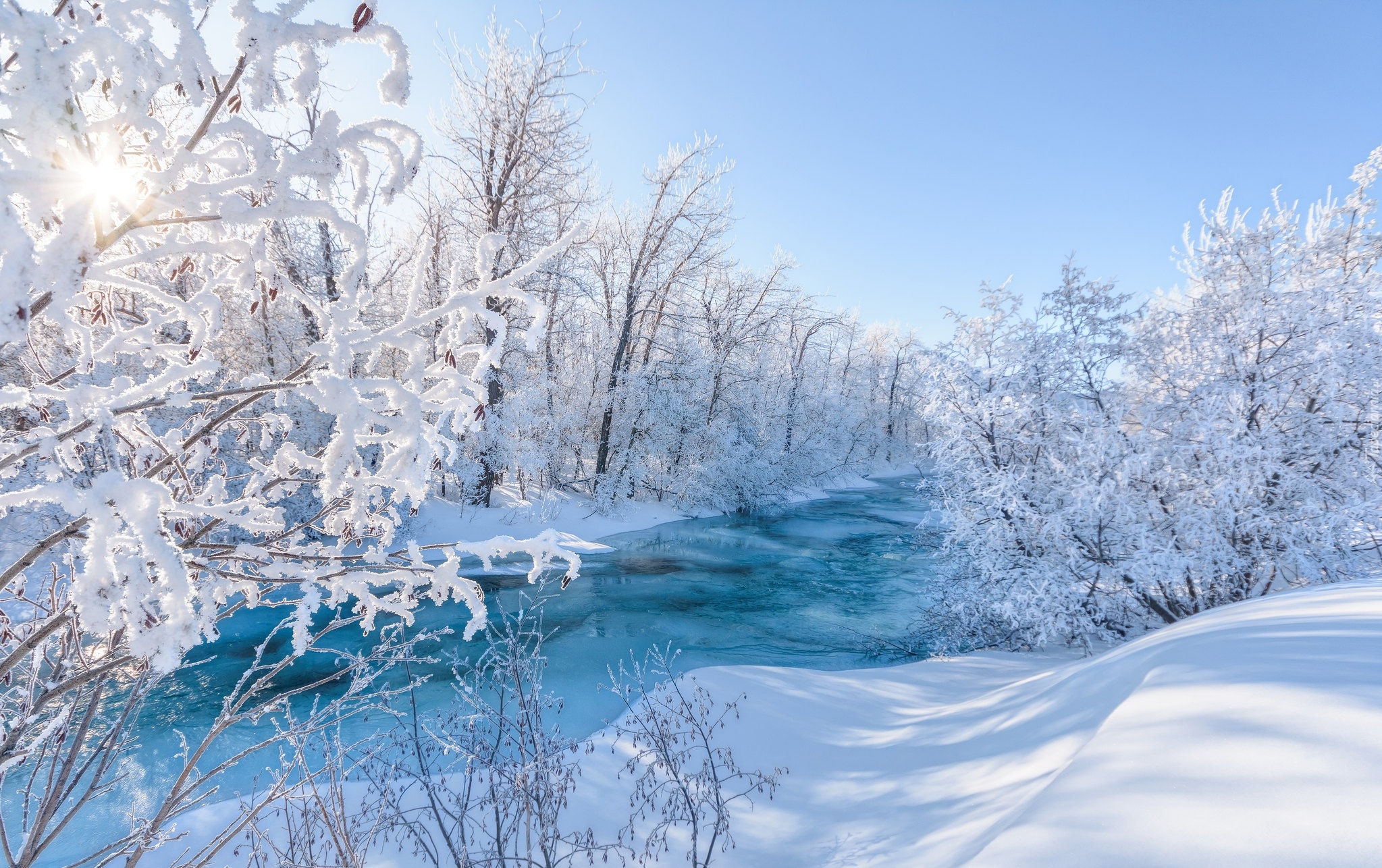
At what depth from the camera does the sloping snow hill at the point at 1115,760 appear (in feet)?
4.78

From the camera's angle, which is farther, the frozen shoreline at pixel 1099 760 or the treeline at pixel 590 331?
the treeline at pixel 590 331

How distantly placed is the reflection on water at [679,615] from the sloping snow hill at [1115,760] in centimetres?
214

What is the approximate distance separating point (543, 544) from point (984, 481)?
6.76m

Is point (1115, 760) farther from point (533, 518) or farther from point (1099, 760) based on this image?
point (533, 518)

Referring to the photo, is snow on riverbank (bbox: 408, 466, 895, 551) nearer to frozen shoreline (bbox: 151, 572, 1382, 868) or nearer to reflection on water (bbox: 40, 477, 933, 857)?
reflection on water (bbox: 40, 477, 933, 857)

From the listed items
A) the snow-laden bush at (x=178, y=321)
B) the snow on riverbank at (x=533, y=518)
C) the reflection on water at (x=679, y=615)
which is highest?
the snow-laden bush at (x=178, y=321)

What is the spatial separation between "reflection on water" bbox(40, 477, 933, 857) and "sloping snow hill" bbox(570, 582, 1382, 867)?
2.14 metres

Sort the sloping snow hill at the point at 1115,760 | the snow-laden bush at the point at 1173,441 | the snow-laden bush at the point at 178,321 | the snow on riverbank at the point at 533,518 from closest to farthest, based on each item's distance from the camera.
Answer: the snow-laden bush at the point at 178,321 < the sloping snow hill at the point at 1115,760 < the snow-laden bush at the point at 1173,441 < the snow on riverbank at the point at 533,518

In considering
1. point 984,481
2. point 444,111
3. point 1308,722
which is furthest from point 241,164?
point 444,111

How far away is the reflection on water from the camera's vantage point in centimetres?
582

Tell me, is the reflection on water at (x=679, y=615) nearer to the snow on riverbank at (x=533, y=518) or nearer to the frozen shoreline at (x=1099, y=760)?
the snow on riverbank at (x=533, y=518)

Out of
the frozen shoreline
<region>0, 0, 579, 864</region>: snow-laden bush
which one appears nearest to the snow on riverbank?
the frozen shoreline

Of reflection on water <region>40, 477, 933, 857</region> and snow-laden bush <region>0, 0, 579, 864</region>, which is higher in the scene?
snow-laden bush <region>0, 0, 579, 864</region>

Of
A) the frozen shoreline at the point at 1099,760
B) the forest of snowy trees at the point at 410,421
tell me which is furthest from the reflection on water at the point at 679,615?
the frozen shoreline at the point at 1099,760
